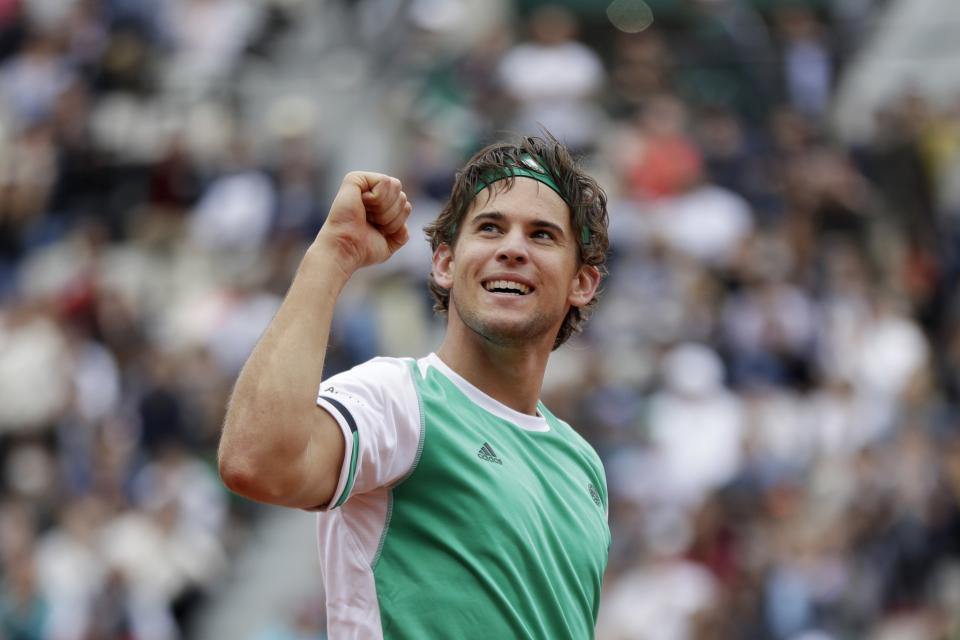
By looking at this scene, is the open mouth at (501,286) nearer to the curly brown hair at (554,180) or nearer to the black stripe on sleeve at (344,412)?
the curly brown hair at (554,180)

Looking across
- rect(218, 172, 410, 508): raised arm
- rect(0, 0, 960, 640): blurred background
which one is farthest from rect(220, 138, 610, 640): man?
rect(0, 0, 960, 640): blurred background

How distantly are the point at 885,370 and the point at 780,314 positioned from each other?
3.04 feet

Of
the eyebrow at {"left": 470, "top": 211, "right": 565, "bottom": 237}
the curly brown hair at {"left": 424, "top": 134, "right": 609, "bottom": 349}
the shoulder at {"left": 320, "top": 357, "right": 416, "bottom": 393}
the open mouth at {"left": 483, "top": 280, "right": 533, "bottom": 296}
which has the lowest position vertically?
the shoulder at {"left": 320, "top": 357, "right": 416, "bottom": 393}

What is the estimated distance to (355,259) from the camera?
3.85 meters

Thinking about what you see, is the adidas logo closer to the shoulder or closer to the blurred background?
the shoulder

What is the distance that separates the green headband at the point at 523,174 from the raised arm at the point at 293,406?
2.23 feet

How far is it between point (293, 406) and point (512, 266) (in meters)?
0.93

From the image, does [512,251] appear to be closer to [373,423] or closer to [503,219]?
[503,219]

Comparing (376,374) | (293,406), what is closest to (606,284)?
(376,374)

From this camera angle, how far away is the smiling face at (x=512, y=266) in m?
4.22

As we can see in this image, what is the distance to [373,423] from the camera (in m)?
3.76

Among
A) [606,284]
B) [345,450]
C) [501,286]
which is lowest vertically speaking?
[345,450]

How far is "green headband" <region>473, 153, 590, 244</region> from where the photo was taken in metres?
4.39

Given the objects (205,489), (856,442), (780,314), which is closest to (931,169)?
(780,314)
